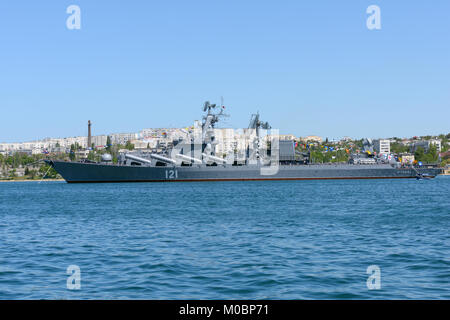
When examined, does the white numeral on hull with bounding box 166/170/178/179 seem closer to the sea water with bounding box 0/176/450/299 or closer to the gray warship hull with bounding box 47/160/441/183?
the gray warship hull with bounding box 47/160/441/183

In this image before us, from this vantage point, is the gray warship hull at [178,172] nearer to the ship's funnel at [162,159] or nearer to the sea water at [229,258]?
the ship's funnel at [162,159]

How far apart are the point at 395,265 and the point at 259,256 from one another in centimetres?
376

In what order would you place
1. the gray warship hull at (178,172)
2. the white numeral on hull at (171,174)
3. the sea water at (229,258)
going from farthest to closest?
1. the white numeral on hull at (171,174)
2. the gray warship hull at (178,172)
3. the sea water at (229,258)

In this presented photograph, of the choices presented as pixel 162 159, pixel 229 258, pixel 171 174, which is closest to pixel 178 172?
pixel 171 174

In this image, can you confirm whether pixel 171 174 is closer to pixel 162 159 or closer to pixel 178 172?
pixel 178 172

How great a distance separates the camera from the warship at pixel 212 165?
80625mm

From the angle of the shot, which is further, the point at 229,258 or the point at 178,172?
the point at 178,172

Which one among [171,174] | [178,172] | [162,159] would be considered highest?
[162,159]

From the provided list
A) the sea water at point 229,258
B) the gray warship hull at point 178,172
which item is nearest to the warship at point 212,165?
the gray warship hull at point 178,172

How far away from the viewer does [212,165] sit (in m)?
84.5

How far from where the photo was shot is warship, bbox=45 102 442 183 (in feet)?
265

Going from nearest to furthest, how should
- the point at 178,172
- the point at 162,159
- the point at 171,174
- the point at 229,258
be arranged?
the point at 229,258, the point at 178,172, the point at 171,174, the point at 162,159

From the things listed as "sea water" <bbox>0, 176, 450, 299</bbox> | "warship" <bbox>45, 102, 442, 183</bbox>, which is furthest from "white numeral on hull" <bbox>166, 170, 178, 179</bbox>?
"sea water" <bbox>0, 176, 450, 299</bbox>

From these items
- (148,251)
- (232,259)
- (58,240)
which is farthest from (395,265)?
(58,240)
